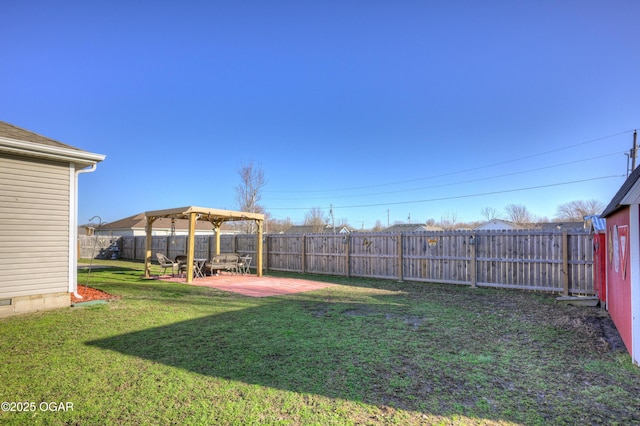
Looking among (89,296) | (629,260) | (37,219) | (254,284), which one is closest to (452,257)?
(629,260)

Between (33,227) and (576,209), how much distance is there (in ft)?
192

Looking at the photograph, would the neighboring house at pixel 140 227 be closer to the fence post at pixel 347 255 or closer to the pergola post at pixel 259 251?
the pergola post at pixel 259 251

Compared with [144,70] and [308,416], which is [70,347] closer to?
[308,416]

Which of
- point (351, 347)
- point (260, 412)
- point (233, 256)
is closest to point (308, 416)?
point (260, 412)

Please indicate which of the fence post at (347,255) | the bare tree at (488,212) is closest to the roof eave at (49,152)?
the fence post at (347,255)

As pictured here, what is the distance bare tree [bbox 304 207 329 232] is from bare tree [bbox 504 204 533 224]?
30.0 m

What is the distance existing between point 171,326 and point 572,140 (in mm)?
33776

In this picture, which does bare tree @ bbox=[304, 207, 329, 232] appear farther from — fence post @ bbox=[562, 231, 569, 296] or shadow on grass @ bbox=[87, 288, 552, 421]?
shadow on grass @ bbox=[87, 288, 552, 421]

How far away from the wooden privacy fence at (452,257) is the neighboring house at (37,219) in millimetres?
8068

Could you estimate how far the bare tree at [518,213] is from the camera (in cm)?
4831

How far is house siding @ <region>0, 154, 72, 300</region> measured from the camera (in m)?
5.75

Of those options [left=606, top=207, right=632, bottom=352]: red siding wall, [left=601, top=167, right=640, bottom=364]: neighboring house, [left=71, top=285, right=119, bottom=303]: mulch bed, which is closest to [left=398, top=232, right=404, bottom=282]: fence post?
[left=606, top=207, right=632, bottom=352]: red siding wall

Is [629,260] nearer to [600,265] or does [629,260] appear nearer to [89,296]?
[600,265]

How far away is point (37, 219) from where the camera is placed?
6.11 metres
